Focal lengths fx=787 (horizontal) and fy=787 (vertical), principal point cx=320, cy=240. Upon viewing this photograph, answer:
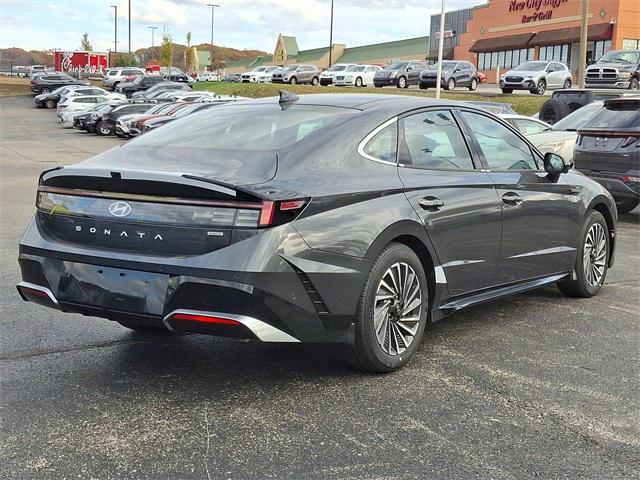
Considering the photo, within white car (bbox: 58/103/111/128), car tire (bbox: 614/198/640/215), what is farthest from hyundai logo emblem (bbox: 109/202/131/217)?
white car (bbox: 58/103/111/128)

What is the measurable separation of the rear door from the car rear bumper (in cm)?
74

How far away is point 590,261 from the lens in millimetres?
6543

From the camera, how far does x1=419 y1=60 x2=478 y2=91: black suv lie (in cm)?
3972

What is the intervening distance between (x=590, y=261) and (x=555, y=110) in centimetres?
1414

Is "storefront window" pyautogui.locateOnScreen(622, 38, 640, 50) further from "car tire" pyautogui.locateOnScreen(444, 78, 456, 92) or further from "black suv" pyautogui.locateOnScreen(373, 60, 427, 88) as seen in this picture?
"car tire" pyautogui.locateOnScreen(444, 78, 456, 92)

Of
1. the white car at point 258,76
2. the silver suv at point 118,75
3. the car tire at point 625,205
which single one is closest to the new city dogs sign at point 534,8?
the white car at point 258,76

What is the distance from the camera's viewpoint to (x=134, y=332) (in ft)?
17.4

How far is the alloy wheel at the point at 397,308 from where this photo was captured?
4434 millimetres

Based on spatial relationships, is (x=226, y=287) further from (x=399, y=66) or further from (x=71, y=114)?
(x=399, y=66)

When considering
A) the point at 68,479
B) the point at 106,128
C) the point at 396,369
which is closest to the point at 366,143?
the point at 396,369

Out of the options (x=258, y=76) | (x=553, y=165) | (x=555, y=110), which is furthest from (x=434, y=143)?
(x=258, y=76)

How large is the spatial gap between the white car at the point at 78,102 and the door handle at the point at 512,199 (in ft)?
122

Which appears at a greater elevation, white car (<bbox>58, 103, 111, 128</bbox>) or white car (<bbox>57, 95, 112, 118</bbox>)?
white car (<bbox>57, 95, 112, 118</bbox>)

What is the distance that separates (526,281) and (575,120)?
10.4 m
